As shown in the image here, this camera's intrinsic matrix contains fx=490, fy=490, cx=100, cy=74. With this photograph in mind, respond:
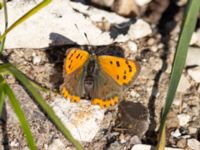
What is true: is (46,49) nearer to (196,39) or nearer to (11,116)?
(11,116)

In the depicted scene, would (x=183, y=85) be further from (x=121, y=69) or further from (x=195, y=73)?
(x=121, y=69)

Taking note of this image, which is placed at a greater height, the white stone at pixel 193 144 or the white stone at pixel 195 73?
the white stone at pixel 195 73

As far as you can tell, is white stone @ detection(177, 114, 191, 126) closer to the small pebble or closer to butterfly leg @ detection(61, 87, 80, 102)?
the small pebble

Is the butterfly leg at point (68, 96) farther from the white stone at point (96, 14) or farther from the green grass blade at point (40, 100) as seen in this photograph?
the white stone at point (96, 14)

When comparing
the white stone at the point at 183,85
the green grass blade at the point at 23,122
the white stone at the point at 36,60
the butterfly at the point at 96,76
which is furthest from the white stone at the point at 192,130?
the green grass blade at the point at 23,122

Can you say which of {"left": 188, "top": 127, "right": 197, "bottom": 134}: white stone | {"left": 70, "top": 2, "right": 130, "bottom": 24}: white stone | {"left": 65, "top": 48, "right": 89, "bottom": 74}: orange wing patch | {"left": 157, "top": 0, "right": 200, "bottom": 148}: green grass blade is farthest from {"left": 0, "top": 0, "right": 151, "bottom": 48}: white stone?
{"left": 157, "top": 0, "right": 200, "bottom": 148}: green grass blade
